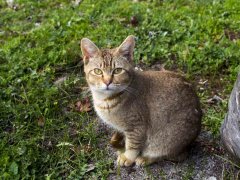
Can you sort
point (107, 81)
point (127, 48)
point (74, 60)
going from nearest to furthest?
point (107, 81) < point (127, 48) < point (74, 60)

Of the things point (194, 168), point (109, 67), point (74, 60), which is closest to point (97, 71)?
point (109, 67)

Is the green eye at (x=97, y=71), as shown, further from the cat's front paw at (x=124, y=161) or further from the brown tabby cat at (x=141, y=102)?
the cat's front paw at (x=124, y=161)

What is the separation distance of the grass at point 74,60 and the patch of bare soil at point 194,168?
22 centimetres

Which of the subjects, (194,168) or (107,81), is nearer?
(107,81)

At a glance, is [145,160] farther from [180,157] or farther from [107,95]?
[107,95]

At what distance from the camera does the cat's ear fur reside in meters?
3.75

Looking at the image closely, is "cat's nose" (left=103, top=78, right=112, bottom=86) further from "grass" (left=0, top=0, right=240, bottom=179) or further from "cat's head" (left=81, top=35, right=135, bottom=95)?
"grass" (left=0, top=0, right=240, bottom=179)

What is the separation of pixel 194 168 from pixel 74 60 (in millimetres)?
2172

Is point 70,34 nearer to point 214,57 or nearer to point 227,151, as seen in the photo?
point 214,57

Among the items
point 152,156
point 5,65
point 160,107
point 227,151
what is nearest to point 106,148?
point 152,156

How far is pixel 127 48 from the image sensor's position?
150 inches

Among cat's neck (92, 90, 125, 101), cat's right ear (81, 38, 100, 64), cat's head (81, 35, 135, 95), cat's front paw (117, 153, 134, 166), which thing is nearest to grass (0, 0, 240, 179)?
cat's front paw (117, 153, 134, 166)

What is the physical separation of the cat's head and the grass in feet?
2.71

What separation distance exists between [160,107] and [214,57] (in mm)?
1753
